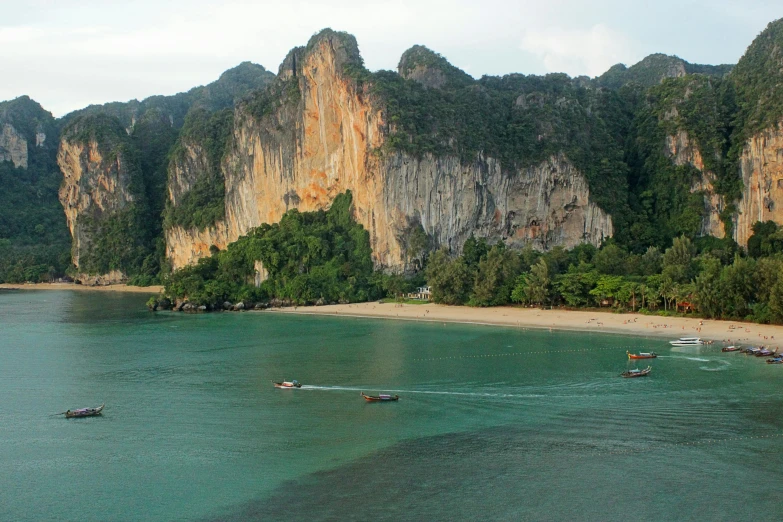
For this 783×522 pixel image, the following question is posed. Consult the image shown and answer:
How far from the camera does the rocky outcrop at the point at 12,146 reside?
12019cm

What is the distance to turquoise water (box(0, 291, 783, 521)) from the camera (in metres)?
19.9

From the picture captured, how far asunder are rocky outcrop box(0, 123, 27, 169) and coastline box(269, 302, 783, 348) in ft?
249

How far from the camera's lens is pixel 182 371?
3588 centimetres

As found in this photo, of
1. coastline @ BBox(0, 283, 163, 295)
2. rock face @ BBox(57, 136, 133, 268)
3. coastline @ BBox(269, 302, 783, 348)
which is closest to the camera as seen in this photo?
coastline @ BBox(269, 302, 783, 348)

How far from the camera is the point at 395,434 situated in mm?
25172

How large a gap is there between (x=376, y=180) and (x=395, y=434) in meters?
41.7

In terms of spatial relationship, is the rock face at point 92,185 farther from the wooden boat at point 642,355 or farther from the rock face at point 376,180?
the wooden boat at point 642,355

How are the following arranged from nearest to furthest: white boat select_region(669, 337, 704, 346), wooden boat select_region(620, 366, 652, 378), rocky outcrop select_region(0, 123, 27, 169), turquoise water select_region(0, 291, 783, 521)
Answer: turquoise water select_region(0, 291, 783, 521) → wooden boat select_region(620, 366, 652, 378) → white boat select_region(669, 337, 704, 346) → rocky outcrop select_region(0, 123, 27, 169)

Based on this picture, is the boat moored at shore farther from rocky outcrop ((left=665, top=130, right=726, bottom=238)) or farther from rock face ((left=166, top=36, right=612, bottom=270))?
rocky outcrop ((left=665, top=130, right=726, bottom=238))

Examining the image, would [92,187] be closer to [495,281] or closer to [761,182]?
[495,281]

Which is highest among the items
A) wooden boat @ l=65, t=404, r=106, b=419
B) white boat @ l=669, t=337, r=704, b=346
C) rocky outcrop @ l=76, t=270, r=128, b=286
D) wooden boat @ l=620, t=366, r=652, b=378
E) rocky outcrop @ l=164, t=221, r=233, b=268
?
rocky outcrop @ l=164, t=221, r=233, b=268

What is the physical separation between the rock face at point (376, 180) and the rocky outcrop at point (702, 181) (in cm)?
789

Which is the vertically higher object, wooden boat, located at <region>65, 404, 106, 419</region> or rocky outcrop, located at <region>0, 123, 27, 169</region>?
rocky outcrop, located at <region>0, 123, 27, 169</region>

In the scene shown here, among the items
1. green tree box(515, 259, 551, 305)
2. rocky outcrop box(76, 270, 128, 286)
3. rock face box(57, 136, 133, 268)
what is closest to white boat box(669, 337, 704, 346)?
green tree box(515, 259, 551, 305)
